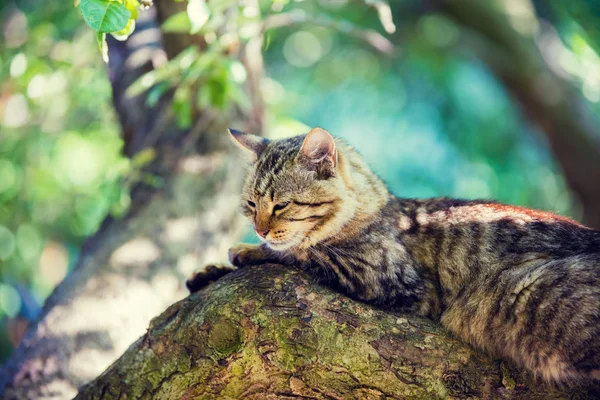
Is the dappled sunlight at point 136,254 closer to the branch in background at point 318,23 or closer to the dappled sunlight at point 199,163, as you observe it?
the dappled sunlight at point 199,163

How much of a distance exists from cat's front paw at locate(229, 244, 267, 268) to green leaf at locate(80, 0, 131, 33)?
4.03 ft

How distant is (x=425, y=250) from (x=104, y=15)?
186 centimetres

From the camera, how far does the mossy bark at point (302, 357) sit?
2449mm

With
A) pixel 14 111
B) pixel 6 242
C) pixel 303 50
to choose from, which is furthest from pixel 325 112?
pixel 14 111

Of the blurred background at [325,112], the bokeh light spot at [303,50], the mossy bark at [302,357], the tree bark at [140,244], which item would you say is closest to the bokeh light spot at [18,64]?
the blurred background at [325,112]

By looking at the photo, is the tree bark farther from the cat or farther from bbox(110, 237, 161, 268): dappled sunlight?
the cat

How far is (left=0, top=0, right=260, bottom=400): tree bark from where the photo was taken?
136 inches

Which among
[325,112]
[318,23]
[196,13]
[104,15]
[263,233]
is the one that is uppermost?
[325,112]

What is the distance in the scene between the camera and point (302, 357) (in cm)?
249

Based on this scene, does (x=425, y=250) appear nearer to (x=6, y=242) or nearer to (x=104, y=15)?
(x=104, y=15)

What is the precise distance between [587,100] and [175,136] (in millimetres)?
5198

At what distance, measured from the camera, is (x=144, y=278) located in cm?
389

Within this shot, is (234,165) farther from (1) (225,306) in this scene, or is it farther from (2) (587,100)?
(2) (587,100)

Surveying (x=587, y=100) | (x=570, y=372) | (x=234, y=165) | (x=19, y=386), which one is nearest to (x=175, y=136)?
(x=234, y=165)
